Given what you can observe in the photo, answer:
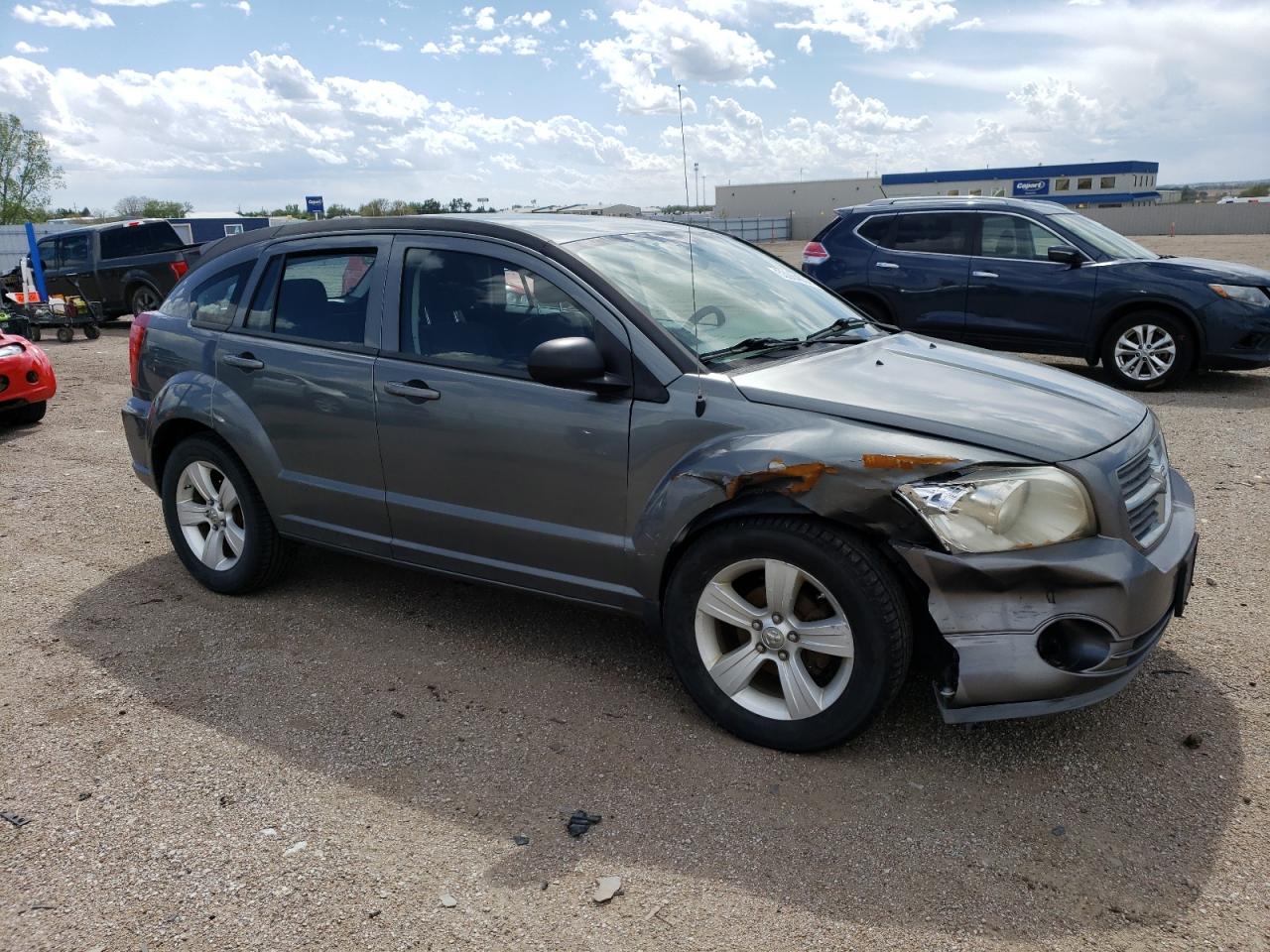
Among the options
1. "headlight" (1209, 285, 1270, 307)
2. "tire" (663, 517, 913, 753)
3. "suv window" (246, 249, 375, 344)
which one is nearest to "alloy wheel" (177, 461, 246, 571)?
"suv window" (246, 249, 375, 344)

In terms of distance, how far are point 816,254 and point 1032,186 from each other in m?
64.8

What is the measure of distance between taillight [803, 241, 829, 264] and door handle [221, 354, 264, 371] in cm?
740

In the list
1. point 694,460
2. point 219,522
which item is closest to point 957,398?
point 694,460

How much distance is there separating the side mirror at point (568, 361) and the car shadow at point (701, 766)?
4.07ft

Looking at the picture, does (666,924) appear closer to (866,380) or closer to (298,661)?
(866,380)

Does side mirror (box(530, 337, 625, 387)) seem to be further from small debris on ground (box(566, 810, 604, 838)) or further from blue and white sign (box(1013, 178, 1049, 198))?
blue and white sign (box(1013, 178, 1049, 198))

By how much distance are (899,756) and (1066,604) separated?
768mm

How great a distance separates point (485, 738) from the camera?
3506 millimetres

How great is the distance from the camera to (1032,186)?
6806 cm

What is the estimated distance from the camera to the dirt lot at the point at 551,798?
260 centimetres

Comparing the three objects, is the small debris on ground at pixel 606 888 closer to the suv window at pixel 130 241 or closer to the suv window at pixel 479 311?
the suv window at pixel 479 311

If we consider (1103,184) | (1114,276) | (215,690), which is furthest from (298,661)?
(1103,184)

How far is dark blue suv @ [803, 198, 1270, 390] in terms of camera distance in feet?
29.7

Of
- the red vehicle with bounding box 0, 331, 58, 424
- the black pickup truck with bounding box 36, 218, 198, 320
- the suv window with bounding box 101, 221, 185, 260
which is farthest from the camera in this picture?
the suv window with bounding box 101, 221, 185, 260
